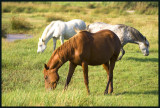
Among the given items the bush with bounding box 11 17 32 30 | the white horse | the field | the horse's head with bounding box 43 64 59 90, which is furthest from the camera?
the bush with bounding box 11 17 32 30

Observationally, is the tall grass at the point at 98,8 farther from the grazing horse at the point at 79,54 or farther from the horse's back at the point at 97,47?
the grazing horse at the point at 79,54

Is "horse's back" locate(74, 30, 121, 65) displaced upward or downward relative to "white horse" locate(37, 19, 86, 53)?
upward

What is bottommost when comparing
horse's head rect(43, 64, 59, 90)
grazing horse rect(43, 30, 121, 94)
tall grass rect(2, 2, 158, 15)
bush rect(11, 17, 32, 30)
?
tall grass rect(2, 2, 158, 15)

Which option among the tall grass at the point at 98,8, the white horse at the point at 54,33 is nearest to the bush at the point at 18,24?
the white horse at the point at 54,33

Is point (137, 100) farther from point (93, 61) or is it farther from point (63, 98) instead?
point (63, 98)

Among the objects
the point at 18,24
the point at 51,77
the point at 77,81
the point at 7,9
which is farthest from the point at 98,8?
the point at 51,77

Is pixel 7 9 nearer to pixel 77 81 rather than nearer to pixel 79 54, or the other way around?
pixel 77 81

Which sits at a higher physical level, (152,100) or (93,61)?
(93,61)

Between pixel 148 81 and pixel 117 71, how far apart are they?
1.38 m

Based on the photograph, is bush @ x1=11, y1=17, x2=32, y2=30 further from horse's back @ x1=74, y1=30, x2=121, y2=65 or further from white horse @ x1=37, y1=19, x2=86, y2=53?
horse's back @ x1=74, y1=30, x2=121, y2=65

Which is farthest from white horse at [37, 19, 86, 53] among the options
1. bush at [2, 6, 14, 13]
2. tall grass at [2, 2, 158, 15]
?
bush at [2, 6, 14, 13]

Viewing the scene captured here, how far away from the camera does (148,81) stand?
9164mm

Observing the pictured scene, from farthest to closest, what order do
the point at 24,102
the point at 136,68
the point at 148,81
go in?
1. the point at 136,68
2. the point at 148,81
3. the point at 24,102

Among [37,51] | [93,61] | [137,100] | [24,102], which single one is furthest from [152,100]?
[37,51]
